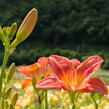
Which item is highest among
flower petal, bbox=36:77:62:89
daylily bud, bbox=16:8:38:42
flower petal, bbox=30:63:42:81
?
daylily bud, bbox=16:8:38:42

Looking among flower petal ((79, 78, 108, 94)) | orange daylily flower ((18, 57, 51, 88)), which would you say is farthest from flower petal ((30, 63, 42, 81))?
flower petal ((79, 78, 108, 94))

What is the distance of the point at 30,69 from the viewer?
14.5 inches

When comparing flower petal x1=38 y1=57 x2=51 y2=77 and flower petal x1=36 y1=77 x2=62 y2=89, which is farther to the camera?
flower petal x1=38 y1=57 x2=51 y2=77

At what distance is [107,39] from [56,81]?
16.5 meters

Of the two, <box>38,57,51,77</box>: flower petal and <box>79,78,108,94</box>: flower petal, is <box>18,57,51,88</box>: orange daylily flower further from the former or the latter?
<box>79,78,108,94</box>: flower petal

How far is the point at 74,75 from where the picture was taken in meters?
0.32

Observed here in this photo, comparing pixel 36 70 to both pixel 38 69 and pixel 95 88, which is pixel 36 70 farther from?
pixel 95 88

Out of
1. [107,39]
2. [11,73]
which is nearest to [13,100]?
[11,73]

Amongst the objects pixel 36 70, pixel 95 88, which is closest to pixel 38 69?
pixel 36 70

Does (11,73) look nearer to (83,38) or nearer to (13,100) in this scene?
(13,100)

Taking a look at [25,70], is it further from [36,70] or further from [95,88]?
[95,88]

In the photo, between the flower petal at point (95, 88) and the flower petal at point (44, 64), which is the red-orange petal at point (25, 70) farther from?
the flower petal at point (95, 88)

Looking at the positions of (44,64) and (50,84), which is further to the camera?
(44,64)

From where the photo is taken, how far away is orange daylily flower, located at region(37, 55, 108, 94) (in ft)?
0.89
